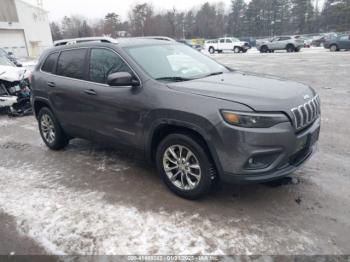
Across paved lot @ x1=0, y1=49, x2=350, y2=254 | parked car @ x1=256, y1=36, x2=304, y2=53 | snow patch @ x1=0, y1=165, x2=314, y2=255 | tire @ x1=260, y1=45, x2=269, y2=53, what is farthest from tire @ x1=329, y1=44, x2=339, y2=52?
snow patch @ x1=0, y1=165, x2=314, y2=255

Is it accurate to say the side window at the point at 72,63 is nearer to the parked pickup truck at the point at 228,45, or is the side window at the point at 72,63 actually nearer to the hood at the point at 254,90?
the hood at the point at 254,90

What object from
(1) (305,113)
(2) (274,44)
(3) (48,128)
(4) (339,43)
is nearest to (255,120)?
(1) (305,113)

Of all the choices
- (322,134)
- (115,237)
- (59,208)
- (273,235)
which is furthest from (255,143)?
(322,134)

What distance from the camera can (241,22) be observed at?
3302 inches

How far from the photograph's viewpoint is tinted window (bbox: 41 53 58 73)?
16.9 feet

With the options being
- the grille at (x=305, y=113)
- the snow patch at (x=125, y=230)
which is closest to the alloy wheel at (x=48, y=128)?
the snow patch at (x=125, y=230)

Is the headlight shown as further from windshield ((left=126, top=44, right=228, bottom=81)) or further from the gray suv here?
windshield ((left=126, top=44, right=228, bottom=81))

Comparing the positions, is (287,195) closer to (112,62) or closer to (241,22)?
(112,62)

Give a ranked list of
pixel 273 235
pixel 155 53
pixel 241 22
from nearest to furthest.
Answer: pixel 273 235, pixel 155 53, pixel 241 22

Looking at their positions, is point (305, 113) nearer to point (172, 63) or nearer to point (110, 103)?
point (172, 63)

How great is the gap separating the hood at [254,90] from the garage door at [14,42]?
117ft

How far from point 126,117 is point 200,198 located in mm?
1345

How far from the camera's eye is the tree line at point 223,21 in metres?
69.8

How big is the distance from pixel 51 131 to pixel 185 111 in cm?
320
